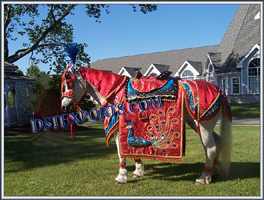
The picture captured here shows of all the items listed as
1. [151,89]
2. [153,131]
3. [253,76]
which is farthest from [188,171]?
[253,76]

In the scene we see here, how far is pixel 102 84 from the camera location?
437cm

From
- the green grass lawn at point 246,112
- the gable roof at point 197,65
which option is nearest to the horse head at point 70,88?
the green grass lawn at point 246,112

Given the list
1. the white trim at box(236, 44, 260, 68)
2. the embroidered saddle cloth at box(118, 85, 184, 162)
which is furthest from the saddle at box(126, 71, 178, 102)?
the white trim at box(236, 44, 260, 68)

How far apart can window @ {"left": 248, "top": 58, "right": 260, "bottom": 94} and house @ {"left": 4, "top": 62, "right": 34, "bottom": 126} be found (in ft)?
59.7

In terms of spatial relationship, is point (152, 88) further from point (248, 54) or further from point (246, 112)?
point (248, 54)

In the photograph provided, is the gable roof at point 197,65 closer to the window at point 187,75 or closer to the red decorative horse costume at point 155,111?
the window at point 187,75

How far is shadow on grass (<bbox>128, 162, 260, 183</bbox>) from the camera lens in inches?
182

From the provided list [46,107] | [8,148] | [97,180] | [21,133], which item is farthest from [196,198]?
[21,133]

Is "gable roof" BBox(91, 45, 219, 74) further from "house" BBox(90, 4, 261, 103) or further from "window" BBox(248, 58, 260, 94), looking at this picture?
"window" BBox(248, 58, 260, 94)

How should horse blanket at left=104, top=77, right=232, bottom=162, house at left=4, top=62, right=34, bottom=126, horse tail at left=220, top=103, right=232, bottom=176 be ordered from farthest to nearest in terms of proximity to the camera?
house at left=4, top=62, right=34, bottom=126 < horse tail at left=220, top=103, right=232, bottom=176 < horse blanket at left=104, top=77, right=232, bottom=162

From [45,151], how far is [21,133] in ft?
14.8

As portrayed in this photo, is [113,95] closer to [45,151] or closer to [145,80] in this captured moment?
[145,80]

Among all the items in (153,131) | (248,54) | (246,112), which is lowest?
(246,112)

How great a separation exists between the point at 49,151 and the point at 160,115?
427 cm
